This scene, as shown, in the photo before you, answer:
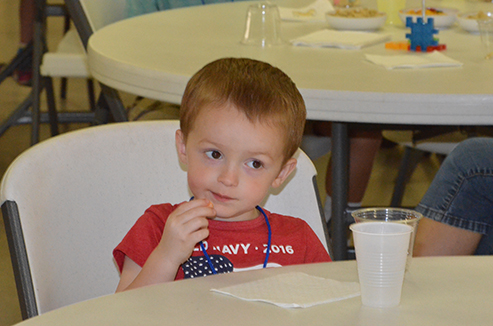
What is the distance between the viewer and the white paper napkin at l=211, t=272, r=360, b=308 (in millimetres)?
682

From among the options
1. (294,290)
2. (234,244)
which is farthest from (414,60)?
(294,290)

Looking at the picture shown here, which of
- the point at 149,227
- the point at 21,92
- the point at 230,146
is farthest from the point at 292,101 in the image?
the point at 21,92

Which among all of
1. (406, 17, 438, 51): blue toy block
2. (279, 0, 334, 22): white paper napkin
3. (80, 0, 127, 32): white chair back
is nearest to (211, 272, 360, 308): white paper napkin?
(406, 17, 438, 51): blue toy block

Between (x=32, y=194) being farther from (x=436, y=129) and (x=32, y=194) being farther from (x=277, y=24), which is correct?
(x=436, y=129)

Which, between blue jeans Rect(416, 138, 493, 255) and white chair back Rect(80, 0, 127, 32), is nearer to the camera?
blue jeans Rect(416, 138, 493, 255)

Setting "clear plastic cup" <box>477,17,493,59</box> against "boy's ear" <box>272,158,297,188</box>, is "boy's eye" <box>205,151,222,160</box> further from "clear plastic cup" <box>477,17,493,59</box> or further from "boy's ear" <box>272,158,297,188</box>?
"clear plastic cup" <box>477,17,493,59</box>

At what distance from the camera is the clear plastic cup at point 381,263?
0.66 metres

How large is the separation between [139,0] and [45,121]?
141cm

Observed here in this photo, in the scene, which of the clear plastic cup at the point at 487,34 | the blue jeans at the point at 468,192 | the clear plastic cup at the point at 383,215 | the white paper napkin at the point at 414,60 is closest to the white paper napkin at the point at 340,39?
the white paper napkin at the point at 414,60

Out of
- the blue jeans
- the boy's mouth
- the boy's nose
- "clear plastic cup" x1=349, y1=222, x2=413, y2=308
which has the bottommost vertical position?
the blue jeans

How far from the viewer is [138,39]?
6.34 feet

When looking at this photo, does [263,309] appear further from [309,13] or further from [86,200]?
[309,13]

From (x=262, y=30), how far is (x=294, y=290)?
125 cm

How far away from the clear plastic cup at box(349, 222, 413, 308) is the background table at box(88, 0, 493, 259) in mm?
693
